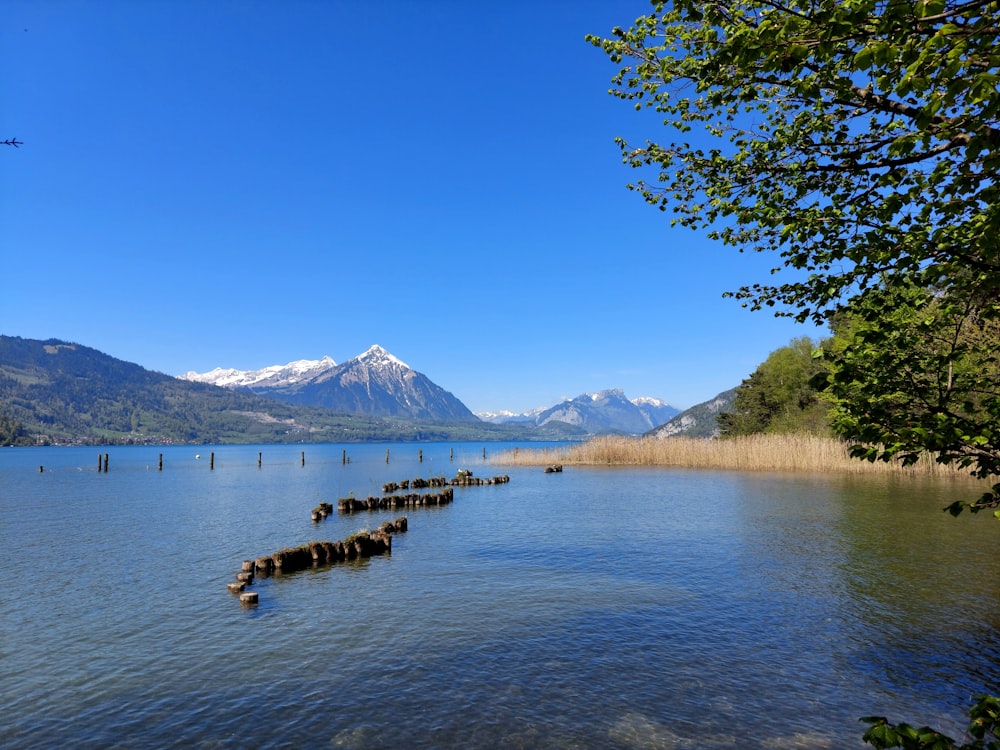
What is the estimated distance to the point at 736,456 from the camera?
65.1m

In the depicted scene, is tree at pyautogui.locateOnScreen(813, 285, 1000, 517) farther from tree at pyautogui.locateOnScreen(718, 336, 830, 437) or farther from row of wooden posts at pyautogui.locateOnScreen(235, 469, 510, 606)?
tree at pyautogui.locateOnScreen(718, 336, 830, 437)

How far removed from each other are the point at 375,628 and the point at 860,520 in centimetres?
2619

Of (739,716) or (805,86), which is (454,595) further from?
(805,86)

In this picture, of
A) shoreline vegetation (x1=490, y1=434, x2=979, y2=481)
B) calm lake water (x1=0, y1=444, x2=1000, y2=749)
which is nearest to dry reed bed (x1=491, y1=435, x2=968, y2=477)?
shoreline vegetation (x1=490, y1=434, x2=979, y2=481)

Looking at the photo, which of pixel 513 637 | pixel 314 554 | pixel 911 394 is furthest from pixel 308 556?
pixel 911 394

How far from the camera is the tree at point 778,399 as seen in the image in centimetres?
8644

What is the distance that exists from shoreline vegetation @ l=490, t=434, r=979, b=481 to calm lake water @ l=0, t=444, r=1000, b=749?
28.8 metres

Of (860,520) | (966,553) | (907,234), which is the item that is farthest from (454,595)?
(860,520)

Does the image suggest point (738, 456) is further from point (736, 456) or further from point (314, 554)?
point (314, 554)

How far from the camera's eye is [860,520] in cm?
2958

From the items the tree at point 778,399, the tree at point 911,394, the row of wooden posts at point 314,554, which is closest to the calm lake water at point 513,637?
the row of wooden posts at point 314,554

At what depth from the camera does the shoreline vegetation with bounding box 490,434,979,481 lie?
181ft

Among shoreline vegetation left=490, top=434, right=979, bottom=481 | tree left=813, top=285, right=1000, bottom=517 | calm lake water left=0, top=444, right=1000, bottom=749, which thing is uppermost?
tree left=813, top=285, right=1000, bottom=517

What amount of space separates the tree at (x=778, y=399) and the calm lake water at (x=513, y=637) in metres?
61.9
